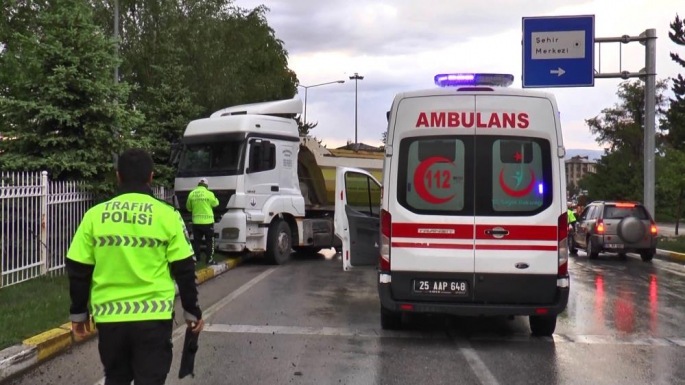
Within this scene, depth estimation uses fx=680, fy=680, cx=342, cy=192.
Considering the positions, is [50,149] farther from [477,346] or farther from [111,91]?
[477,346]

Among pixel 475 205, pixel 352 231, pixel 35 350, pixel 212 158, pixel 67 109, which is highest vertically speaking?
pixel 67 109

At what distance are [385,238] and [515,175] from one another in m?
1.50

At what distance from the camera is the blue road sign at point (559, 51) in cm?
1964

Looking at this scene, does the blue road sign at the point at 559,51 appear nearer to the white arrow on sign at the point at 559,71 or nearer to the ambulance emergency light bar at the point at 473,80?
the white arrow on sign at the point at 559,71

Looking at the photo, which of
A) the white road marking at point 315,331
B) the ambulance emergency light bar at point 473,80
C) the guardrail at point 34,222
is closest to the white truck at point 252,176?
the guardrail at point 34,222

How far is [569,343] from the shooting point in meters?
7.34

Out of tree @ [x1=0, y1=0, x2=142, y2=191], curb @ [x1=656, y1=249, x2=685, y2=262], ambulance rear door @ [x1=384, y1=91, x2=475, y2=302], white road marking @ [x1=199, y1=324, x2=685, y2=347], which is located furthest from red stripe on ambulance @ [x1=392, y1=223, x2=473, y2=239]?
curb @ [x1=656, y1=249, x2=685, y2=262]

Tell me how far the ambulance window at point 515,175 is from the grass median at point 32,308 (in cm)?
469

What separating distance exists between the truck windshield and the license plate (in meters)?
7.47

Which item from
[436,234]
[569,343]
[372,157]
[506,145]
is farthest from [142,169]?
[372,157]

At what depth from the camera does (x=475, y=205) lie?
705 cm

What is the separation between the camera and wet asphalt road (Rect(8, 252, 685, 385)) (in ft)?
19.5

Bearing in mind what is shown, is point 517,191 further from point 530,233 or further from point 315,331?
point 315,331

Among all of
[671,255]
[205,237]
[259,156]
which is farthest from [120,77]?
[671,255]
